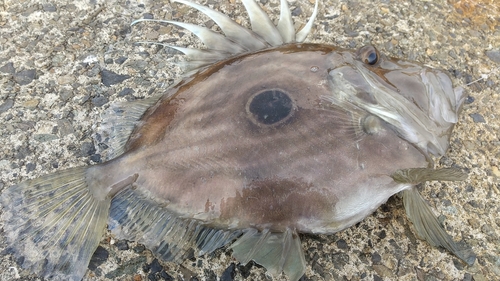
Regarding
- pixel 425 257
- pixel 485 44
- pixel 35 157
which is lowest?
pixel 425 257

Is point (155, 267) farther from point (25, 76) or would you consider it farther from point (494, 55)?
point (494, 55)

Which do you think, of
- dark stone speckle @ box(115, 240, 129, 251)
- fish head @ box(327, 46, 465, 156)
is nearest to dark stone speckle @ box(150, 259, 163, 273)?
dark stone speckle @ box(115, 240, 129, 251)

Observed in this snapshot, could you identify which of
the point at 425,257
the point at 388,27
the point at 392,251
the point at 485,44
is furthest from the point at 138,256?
the point at 485,44

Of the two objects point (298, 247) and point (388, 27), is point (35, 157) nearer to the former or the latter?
point (298, 247)

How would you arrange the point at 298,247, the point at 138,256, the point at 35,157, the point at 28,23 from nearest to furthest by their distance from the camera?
the point at 298,247, the point at 138,256, the point at 35,157, the point at 28,23

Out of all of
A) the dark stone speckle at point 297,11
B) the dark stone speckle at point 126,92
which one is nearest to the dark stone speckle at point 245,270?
the dark stone speckle at point 126,92

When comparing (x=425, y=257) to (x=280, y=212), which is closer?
(x=280, y=212)

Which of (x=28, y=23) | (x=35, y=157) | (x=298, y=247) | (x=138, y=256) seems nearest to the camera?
(x=298, y=247)
